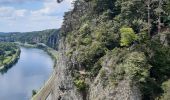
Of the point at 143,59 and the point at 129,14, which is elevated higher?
the point at 129,14

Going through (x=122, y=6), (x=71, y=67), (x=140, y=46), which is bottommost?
(x=71, y=67)

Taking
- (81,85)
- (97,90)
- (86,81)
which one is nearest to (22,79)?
(81,85)

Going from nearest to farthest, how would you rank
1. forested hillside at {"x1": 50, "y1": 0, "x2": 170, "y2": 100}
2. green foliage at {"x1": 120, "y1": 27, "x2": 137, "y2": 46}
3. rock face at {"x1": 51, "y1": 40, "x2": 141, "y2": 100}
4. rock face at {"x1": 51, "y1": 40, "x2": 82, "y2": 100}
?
rock face at {"x1": 51, "y1": 40, "x2": 141, "y2": 100}
forested hillside at {"x1": 50, "y1": 0, "x2": 170, "y2": 100}
green foliage at {"x1": 120, "y1": 27, "x2": 137, "y2": 46}
rock face at {"x1": 51, "y1": 40, "x2": 82, "y2": 100}

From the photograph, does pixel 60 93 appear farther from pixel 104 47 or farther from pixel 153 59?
pixel 153 59

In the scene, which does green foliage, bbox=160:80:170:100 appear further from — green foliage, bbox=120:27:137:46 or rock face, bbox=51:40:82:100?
rock face, bbox=51:40:82:100

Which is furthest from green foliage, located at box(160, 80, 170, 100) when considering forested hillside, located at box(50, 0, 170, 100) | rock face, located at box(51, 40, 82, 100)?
rock face, located at box(51, 40, 82, 100)

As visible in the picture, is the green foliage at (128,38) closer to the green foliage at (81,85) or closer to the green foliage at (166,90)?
the green foliage at (81,85)

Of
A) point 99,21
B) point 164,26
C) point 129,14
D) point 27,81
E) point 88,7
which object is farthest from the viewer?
point 27,81

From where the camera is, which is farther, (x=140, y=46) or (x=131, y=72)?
(x=140, y=46)

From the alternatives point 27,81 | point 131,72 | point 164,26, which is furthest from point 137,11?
Answer: point 27,81
